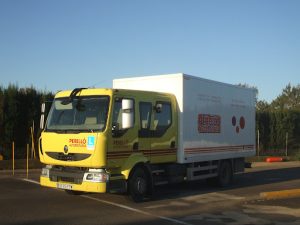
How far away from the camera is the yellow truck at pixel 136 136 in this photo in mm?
12047

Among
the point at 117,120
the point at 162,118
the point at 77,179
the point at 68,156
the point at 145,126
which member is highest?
the point at 162,118

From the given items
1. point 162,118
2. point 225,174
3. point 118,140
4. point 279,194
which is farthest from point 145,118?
point 225,174

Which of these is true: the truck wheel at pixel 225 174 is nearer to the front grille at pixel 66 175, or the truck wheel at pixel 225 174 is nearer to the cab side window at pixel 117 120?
the cab side window at pixel 117 120

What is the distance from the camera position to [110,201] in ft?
43.3

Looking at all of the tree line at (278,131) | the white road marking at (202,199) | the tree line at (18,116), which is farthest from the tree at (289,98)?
the white road marking at (202,199)

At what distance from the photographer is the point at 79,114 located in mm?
12516

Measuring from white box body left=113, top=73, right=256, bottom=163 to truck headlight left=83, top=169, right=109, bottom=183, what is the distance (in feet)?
10.9

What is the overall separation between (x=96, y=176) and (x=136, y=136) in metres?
1.65

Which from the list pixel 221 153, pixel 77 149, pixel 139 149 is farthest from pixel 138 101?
pixel 221 153

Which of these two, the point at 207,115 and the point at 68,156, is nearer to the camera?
the point at 68,156

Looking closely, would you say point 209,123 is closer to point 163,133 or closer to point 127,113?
point 163,133

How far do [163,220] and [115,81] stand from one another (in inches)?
247

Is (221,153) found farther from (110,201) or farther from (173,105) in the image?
(110,201)

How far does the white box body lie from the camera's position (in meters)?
14.7
